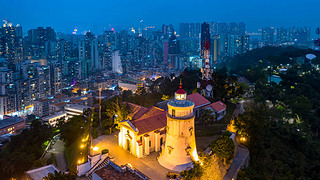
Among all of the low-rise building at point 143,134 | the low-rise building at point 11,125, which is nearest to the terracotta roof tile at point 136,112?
the low-rise building at point 143,134

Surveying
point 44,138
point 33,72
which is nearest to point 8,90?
point 33,72

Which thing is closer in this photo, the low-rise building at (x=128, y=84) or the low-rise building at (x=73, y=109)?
the low-rise building at (x=73, y=109)

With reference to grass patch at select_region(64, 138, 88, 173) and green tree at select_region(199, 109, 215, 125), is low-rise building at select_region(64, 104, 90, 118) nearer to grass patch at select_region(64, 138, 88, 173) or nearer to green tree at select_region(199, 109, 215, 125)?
grass patch at select_region(64, 138, 88, 173)

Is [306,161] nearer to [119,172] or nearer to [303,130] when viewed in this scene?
[303,130]

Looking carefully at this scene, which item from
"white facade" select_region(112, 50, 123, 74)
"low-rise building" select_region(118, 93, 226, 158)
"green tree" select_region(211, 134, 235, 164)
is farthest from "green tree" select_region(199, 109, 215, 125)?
"white facade" select_region(112, 50, 123, 74)

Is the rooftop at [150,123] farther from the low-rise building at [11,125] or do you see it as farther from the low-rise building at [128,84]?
the low-rise building at [128,84]
